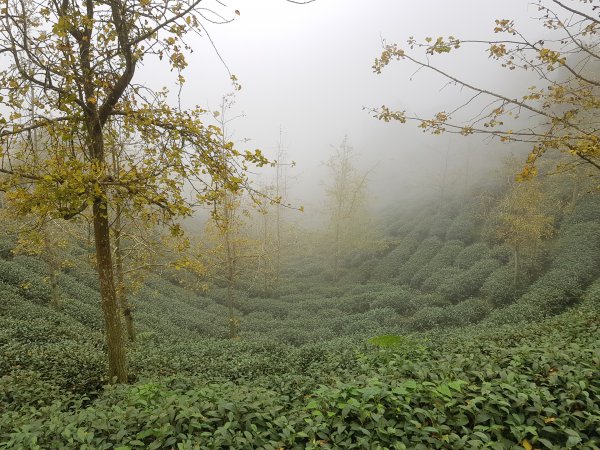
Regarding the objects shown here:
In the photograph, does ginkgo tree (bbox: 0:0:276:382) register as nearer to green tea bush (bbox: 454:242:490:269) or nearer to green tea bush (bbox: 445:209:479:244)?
green tea bush (bbox: 454:242:490:269)

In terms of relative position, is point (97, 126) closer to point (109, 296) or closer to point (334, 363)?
point (109, 296)

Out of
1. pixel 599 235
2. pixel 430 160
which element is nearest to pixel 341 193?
pixel 599 235

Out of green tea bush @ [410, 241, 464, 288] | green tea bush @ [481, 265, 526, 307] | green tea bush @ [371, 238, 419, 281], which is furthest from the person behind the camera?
green tea bush @ [371, 238, 419, 281]

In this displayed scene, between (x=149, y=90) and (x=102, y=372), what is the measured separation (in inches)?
254

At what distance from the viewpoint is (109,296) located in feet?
21.5

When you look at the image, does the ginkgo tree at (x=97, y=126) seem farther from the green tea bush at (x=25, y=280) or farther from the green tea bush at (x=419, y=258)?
the green tea bush at (x=419, y=258)

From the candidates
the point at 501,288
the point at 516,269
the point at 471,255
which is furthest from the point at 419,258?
the point at 516,269

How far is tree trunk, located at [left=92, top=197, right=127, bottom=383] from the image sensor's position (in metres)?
6.45

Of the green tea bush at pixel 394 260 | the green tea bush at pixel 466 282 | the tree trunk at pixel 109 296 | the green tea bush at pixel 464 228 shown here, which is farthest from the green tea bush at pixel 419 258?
the tree trunk at pixel 109 296

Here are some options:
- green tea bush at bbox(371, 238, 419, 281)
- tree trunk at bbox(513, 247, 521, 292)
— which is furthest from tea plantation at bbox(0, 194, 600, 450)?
green tea bush at bbox(371, 238, 419, 281)

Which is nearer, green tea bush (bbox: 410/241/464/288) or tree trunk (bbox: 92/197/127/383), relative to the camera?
tree trunk (bbox: 92/197/127/383)

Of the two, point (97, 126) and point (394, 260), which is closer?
point (97, 126)

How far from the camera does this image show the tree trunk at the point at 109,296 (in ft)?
21.1

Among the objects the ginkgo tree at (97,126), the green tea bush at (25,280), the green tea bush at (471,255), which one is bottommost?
the green tea bush at (471,255)
